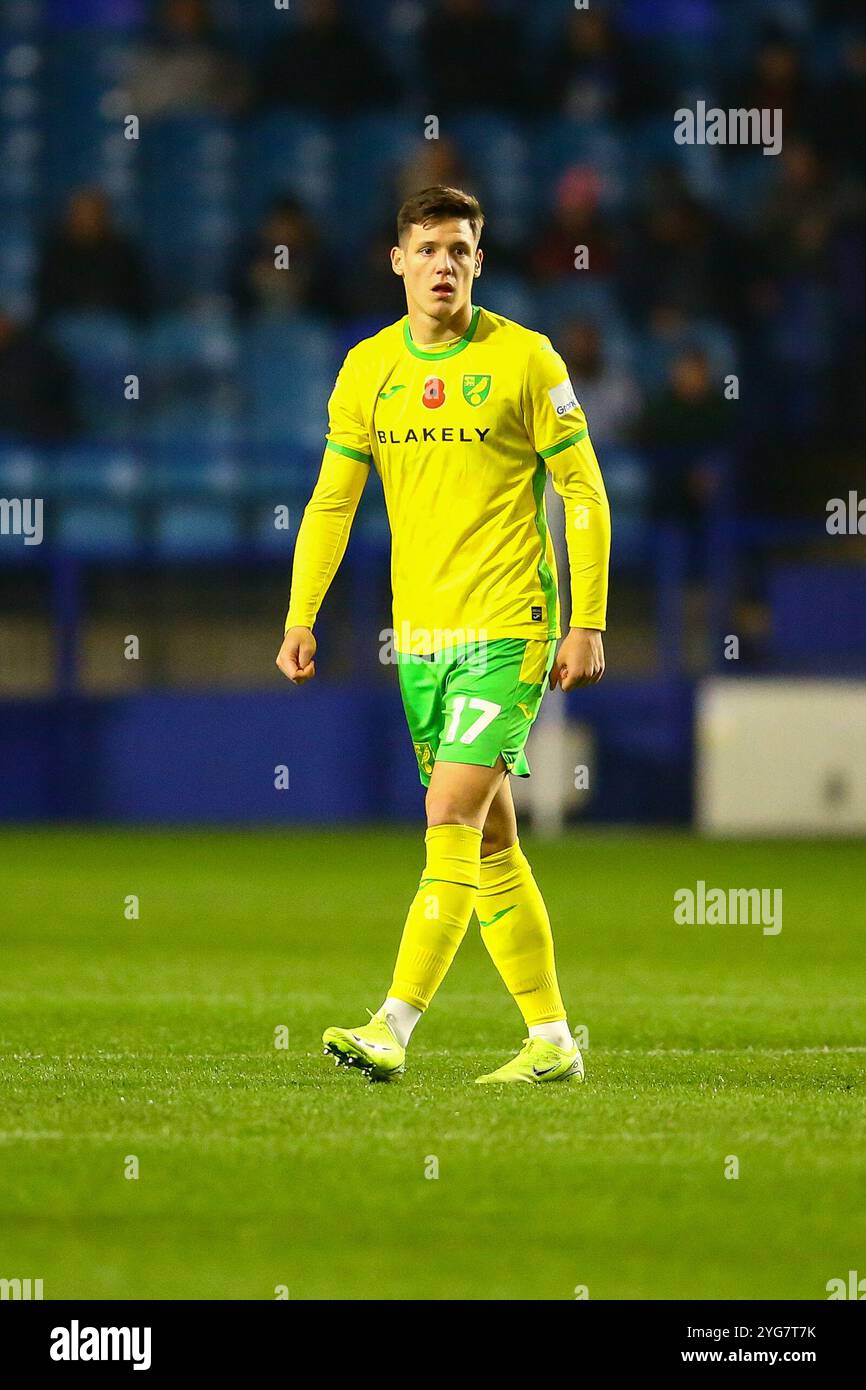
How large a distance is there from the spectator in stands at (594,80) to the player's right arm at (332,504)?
13.8 metres

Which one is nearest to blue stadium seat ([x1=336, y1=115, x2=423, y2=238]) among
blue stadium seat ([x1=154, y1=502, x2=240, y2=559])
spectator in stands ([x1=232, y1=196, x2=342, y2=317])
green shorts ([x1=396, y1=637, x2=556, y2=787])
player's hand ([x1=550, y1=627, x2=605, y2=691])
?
spectator in stands ([x1=232, y1=196, x2=342, y2=317])

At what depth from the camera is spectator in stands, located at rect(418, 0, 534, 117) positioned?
18.5 m

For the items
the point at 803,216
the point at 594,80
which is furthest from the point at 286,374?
the point at 803,216

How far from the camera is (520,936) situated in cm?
552

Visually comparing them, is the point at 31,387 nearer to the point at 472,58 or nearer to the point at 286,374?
the point at 286,374

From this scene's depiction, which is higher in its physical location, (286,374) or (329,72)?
(329,72)

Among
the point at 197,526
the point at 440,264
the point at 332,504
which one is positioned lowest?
the point at 332,504

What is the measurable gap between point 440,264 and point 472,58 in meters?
13.9

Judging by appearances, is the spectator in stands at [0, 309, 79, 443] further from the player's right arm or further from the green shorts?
the green shorts

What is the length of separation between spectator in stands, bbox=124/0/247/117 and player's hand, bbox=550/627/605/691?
1454 cm

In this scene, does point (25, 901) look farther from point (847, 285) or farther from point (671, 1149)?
point (847, 285)

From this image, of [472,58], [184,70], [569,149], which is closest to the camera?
[472,58]

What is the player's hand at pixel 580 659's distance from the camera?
531cm

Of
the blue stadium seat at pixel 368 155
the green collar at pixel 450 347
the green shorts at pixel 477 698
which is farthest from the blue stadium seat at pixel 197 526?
the green shorts at pixel 477 698
